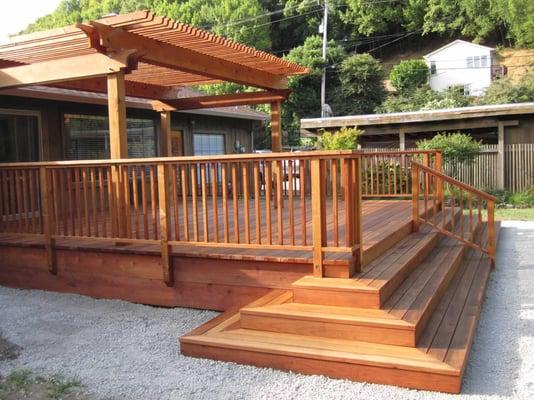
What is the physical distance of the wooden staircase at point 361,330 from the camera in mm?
3330

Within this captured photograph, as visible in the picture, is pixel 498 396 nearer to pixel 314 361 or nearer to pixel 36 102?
pixel 314 361

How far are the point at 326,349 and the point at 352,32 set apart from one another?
43931 mm

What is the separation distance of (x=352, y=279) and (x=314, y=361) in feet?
2.61

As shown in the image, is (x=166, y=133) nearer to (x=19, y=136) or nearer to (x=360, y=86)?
(x=19, y=136)

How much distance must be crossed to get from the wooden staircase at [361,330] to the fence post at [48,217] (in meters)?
2.30

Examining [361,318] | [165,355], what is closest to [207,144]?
[165,355]

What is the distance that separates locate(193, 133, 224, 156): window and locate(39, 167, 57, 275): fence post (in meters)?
6.91

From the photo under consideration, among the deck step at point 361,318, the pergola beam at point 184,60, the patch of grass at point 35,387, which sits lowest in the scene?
the patch of grass at point 35,387

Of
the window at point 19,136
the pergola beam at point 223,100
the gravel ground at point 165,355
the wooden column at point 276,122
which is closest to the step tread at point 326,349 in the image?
the gravel ground at point 165,355

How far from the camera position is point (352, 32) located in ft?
146

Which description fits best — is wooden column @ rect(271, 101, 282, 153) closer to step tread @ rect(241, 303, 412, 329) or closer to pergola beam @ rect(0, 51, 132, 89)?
pergola beam @ rect(0, 51, 132, 89)

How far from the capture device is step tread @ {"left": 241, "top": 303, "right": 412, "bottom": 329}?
3.58 m

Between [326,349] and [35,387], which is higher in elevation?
[326,349]

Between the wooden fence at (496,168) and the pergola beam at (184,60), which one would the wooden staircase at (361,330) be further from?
the wooden fence at (496,168)
